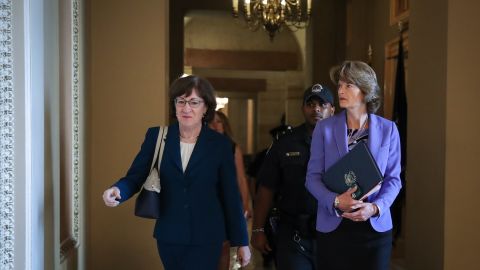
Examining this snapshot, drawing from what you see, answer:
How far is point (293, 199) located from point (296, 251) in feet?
0.84

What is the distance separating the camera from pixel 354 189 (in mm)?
1914

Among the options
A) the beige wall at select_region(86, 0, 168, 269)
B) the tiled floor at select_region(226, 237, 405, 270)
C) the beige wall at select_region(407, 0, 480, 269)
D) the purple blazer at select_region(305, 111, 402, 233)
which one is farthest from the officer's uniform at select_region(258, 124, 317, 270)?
the tiled floor at select_region(226, 237, 405, 270)

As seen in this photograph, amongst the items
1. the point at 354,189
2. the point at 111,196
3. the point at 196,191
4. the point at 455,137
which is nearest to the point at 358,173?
the point at 354,189

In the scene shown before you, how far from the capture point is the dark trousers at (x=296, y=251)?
2.57m

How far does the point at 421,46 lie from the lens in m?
3.75

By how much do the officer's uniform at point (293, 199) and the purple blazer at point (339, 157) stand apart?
0.51 meters

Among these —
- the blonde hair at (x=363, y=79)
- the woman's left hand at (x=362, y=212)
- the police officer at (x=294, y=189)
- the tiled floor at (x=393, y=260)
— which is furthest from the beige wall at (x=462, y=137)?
the woman's left hand at (x=362, y=212)

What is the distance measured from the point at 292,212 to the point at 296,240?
0.14 m

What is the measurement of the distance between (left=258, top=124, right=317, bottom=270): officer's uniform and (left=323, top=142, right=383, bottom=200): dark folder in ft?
2.04

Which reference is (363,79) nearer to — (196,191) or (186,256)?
(196,191)

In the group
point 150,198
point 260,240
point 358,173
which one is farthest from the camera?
point 260,240

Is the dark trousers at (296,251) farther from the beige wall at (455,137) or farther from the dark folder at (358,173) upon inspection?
the beige wall at (455,137)

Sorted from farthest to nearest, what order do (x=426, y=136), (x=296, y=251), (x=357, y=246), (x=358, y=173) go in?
1. (x=426, y=136)
2. (x=296, y=251)
3. (x=357, y=246)
4. (x=358, y=173)

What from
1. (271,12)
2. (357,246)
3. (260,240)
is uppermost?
(271,12)
